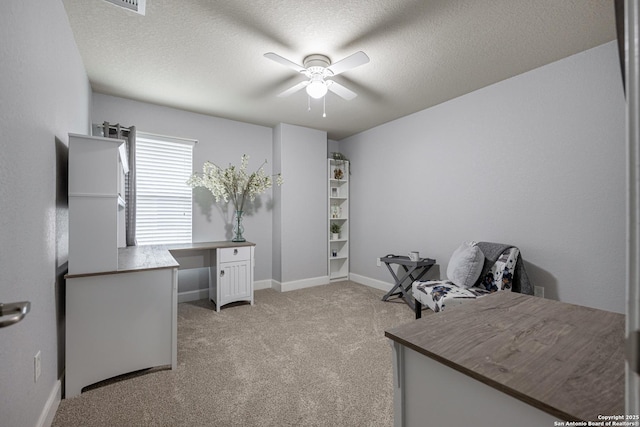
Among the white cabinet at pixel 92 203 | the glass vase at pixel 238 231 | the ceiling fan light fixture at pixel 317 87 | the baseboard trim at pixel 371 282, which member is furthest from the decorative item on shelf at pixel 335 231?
the white cabinet at pixel 92 203

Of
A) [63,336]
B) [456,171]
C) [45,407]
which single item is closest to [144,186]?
[63,336]

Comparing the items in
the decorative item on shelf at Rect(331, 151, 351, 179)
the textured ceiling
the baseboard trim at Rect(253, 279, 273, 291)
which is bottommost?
the baseboard trim at Rect(253, 279, 273, 291)

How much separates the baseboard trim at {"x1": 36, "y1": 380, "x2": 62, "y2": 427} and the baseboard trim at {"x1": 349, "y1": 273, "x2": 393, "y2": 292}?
3589 millimetres

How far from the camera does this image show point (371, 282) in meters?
4.58

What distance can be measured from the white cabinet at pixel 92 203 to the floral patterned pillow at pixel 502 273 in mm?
3058

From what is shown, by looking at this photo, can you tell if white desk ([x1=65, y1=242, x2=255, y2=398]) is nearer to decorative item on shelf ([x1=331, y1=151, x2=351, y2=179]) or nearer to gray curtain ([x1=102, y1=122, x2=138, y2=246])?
gray curtain ([x1=102, y1=122, x2=138, y2=246])

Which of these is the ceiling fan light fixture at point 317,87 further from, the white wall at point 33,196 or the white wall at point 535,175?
the white wall at point 535,175

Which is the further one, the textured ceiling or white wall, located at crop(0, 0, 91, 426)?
the textured ceiling

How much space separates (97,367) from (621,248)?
3.86m

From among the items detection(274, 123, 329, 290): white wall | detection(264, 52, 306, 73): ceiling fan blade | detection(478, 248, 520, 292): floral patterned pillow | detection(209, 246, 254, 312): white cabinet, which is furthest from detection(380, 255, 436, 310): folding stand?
detection(264, 52, 306, 73): ceiling fan blade

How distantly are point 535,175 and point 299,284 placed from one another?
128 inches

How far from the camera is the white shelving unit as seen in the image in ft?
16.1

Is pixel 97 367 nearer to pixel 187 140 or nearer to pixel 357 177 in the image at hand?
pixel 187 140

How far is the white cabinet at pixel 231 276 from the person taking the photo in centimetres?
347
